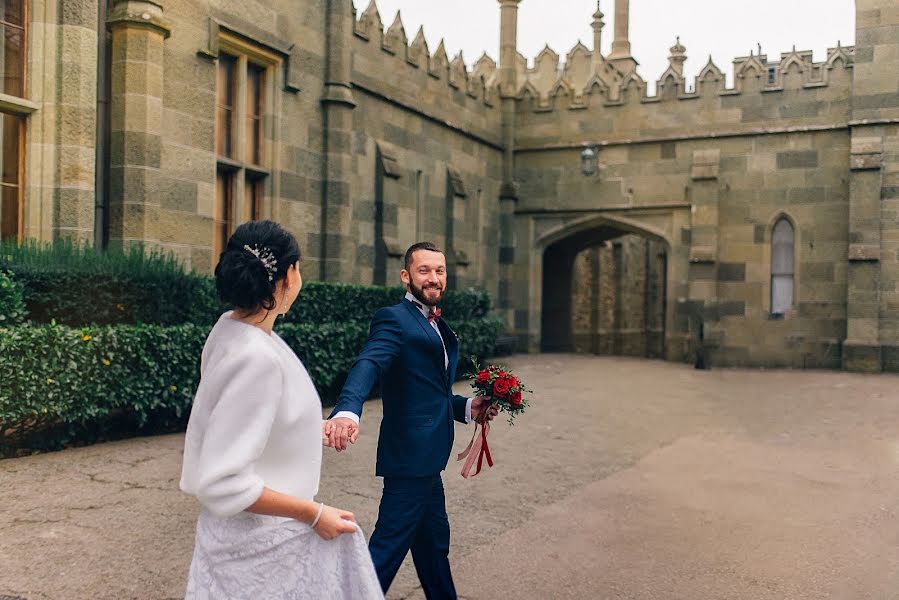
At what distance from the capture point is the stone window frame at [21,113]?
25.7 feet

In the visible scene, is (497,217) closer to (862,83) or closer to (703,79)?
(703,79)

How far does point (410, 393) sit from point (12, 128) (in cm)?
635

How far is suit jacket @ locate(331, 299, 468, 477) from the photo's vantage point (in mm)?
3350

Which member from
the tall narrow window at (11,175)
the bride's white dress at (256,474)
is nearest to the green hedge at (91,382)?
the tall narrow window at (11,175)

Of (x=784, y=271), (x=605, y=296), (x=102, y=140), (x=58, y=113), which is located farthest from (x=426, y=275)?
(x=605, y=296)

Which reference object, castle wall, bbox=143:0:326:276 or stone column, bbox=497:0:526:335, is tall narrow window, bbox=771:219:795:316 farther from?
castle wall, bbox=143:0:326:276

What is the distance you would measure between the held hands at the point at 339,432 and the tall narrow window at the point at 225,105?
27.6ft

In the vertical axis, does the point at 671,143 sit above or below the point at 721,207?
above

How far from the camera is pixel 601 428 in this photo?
9078 mm

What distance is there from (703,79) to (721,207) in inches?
103

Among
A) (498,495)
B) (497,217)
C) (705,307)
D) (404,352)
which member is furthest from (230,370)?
(497,217)

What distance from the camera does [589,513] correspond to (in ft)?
18.4

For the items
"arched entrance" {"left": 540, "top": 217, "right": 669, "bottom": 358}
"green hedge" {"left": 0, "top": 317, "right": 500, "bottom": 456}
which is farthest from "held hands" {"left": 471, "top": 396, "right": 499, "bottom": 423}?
"arched entrance" {"left": 540, "top": 217, "right": 669, "bottom": 358}

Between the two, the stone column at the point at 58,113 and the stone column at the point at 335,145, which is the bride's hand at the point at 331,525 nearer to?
the stone column at the point at 58,113
